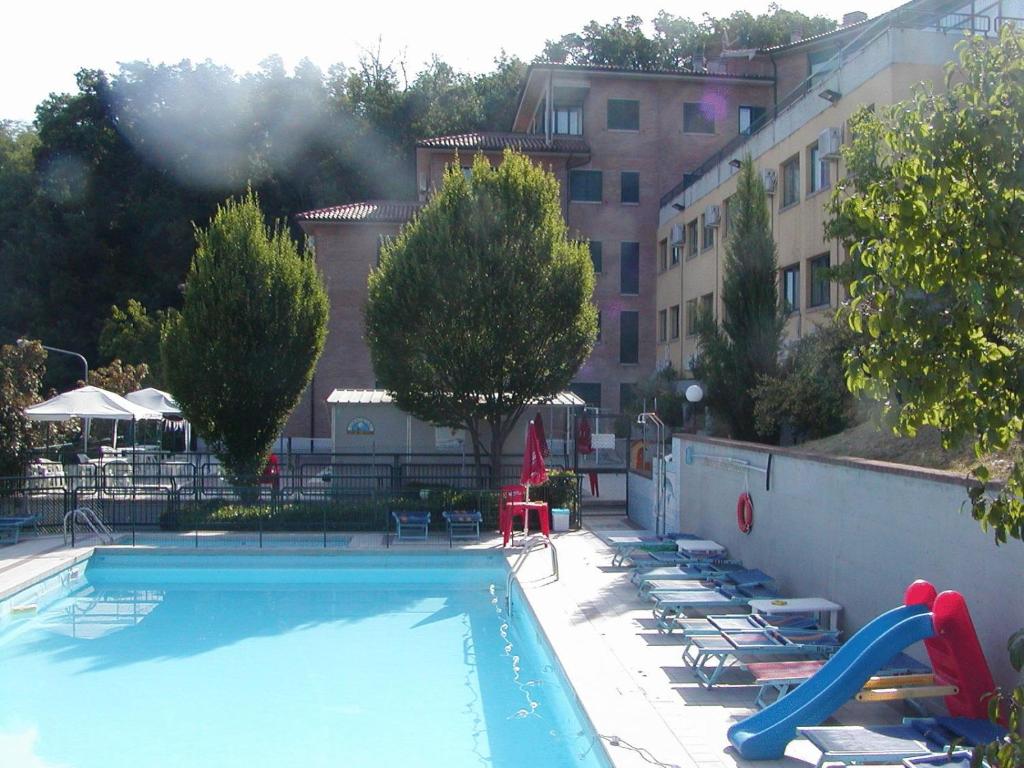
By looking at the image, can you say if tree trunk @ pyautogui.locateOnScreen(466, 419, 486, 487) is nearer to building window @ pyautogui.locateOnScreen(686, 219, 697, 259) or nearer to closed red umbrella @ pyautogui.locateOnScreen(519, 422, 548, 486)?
closed red umbrella @ pyautogui.locateOnScreen(519, 422, 548, 486)

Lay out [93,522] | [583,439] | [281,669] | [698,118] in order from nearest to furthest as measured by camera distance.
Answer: [281,669], [93,522], [583,439], [698,118]

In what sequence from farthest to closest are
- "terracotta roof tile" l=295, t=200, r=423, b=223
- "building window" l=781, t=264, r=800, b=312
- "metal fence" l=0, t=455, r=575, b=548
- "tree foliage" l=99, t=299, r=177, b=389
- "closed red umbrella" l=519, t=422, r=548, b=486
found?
"tree foliage" l=99, t=299, r=177, b=389 → "terracotta roof tile" l=295, t=200, r=423, b=223 → "building window" l=781, t=264, r=800, b=312 → "metal fence" l=0, t=455, r=575, b=548 → "closed red umbrella" l=519, t=422, r=548, b=486

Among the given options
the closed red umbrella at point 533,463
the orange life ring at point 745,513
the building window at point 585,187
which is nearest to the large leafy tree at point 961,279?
the orange life ring at point 745,513

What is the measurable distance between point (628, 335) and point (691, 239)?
242 inches

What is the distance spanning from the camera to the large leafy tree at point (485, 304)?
21969 mm

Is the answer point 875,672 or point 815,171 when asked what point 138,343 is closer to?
point 815,171

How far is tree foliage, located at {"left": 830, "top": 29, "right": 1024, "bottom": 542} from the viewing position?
11.7 feet

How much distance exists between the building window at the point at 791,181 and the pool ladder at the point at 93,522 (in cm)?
1838

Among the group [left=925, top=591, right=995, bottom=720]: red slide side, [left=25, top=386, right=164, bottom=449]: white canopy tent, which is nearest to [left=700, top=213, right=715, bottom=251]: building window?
[left=25, top=386, right=164, bottom=449]: white canopy tent

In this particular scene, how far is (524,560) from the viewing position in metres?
17.6

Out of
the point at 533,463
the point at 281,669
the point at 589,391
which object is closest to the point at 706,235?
the point at 589,391

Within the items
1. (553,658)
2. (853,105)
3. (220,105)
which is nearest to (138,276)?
(220,105)

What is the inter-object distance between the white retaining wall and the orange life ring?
0.09 m

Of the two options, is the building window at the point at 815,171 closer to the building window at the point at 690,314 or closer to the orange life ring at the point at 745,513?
the building window at the point at 690,314
